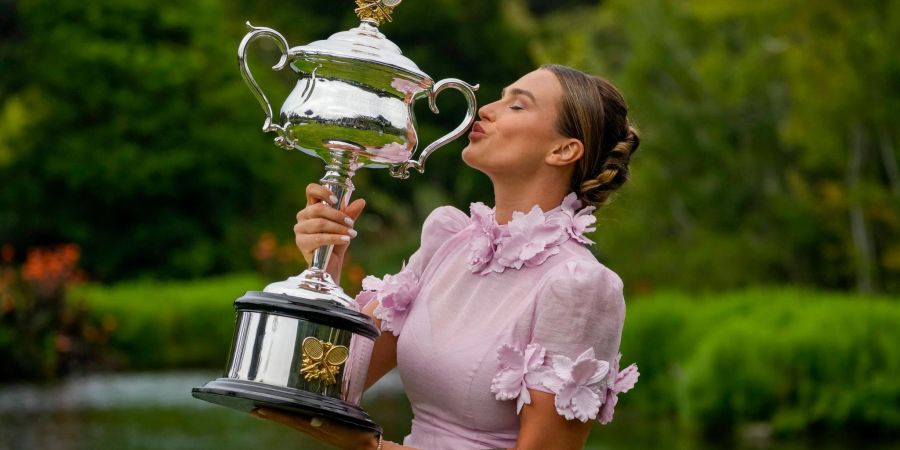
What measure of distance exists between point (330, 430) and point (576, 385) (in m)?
0.45

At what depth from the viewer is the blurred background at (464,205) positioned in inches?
467

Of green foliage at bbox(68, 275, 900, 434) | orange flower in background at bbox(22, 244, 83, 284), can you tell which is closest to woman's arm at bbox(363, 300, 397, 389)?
green foliage at bbox(68, 275, 900, 434)

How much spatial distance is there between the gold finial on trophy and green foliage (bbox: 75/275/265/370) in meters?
15.1

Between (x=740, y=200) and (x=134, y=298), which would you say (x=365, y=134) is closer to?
(x=134, y=298)

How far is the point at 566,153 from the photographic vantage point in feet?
9.52

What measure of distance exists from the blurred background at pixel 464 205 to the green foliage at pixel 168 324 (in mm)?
40

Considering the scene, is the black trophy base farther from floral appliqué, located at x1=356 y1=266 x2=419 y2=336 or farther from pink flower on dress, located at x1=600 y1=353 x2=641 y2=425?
pink flower on dress, located at x1=600 y1=353 x2=641 y2=425

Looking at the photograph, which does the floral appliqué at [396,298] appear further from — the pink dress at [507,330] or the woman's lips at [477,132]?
the woman's lips at [477,132]

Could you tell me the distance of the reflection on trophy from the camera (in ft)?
9.27

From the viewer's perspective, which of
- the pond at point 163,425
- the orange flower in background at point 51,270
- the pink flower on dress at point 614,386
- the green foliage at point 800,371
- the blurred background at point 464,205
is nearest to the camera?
the pink flower on dress at point 614,386

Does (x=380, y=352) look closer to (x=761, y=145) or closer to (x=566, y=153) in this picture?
(x=566, y=153)

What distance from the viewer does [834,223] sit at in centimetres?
1736

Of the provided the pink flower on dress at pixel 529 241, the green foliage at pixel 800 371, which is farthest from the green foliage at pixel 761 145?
the pink flower on dress at pixel 529 241

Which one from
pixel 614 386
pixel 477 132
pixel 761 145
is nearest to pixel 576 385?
pixel 614 386
